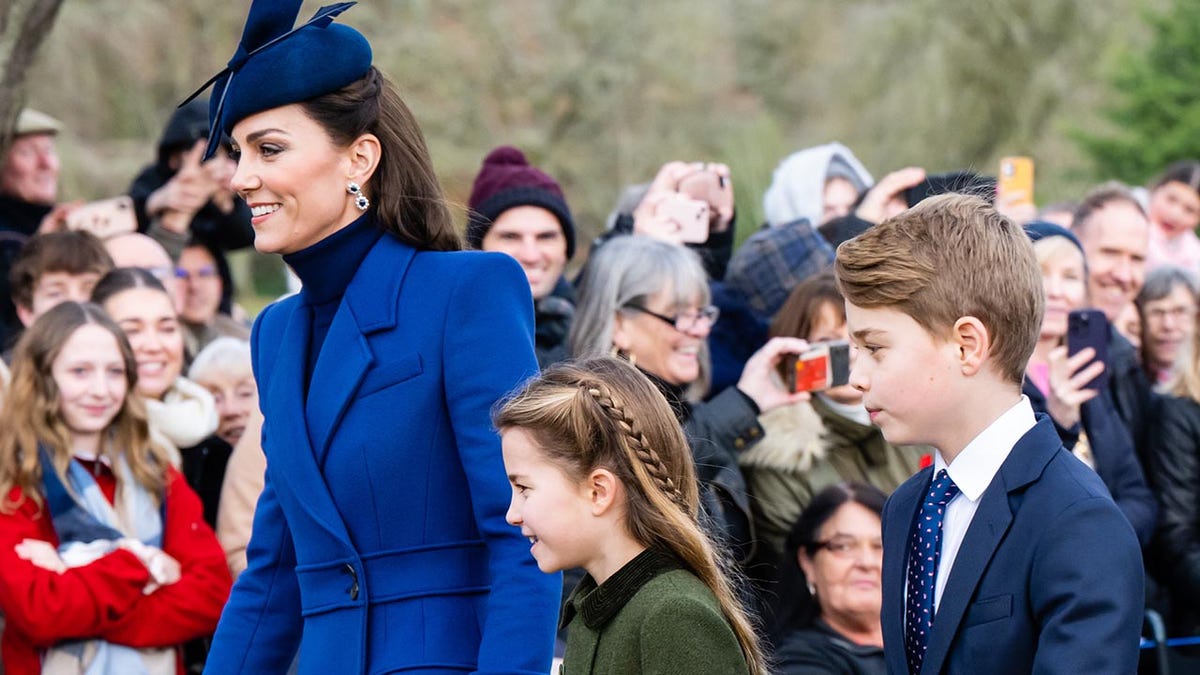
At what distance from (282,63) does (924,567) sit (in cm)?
135

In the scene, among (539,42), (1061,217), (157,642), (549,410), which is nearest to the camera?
(549,410)

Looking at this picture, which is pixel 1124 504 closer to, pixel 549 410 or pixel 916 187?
pixel 916 187

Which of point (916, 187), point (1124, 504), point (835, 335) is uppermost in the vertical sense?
point (916, 187)

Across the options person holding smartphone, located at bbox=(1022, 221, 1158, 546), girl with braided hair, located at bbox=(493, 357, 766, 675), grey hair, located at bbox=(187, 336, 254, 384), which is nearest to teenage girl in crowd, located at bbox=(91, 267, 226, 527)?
grey hair, located at bbox=(187, 336, 254, 384)

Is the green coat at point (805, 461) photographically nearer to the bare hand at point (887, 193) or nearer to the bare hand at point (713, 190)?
the bare hand at point (887, 193)

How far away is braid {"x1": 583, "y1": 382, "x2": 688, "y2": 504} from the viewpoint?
2.64m

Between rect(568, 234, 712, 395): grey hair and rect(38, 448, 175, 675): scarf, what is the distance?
1417 mm

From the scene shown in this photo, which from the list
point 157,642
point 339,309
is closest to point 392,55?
point 157,642

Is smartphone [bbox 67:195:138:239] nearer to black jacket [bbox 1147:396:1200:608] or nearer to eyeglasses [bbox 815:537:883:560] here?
eyeglasses [bbox 815:537:883:560]

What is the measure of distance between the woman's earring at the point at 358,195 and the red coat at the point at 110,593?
2204 mm

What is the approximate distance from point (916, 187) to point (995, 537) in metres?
3.59

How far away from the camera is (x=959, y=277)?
2488 millimetres

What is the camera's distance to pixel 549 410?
8.48 ft

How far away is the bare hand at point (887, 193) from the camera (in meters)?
6.00
